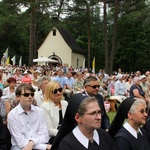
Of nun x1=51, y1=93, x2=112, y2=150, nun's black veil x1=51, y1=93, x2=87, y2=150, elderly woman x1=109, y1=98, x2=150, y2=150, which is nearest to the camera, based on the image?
nun x1=51, y1=93, x2=112, y2=150

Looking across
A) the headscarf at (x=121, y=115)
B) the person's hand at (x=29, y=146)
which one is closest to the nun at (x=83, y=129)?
the headscarf at (x=121, y=115)

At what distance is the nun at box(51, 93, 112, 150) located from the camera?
8.95 ft

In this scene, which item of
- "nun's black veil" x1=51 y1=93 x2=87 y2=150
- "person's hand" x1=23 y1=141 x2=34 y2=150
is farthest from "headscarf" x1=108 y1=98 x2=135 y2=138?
"person's hand" x1=23 y1=141 x2=34 y2=150

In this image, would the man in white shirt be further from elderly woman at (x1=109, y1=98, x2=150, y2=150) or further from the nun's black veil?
the nun's black veil

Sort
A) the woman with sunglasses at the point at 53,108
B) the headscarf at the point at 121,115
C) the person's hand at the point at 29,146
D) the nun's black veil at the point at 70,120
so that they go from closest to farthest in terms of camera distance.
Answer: the nun's black veil at the point at 70,120 < the headscarf at the point at 121,115 < the person's hand at the point at 29,146 < the woman with sunglasses at the point at 53,108

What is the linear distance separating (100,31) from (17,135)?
161 ft

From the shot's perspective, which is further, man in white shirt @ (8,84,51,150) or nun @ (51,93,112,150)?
man in white shirt @ (8,84,51,150)

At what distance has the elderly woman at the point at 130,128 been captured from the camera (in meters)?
3.16

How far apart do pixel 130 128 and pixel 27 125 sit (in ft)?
6.14

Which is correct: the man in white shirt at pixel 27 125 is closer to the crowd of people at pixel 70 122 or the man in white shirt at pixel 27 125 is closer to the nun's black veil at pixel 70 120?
the crowd of people at pixel 70 122

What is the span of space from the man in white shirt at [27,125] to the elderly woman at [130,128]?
1.40 metres

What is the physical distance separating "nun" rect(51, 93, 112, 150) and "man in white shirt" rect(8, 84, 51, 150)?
5.49 ft

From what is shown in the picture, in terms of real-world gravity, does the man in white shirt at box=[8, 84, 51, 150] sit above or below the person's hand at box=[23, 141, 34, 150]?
above

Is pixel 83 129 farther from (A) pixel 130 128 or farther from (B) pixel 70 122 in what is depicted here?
(A) pixel 130 128
